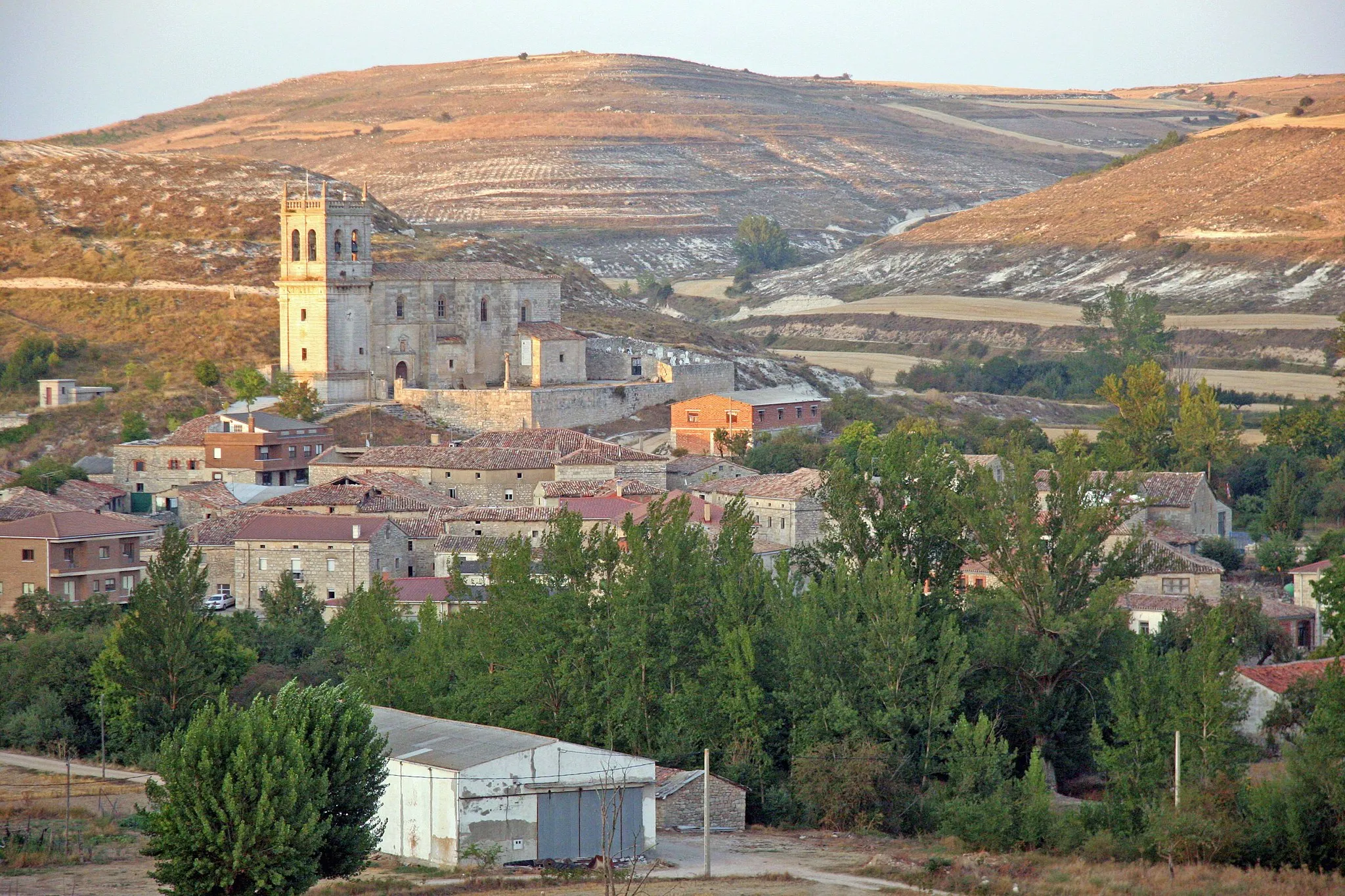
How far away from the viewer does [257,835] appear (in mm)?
22953

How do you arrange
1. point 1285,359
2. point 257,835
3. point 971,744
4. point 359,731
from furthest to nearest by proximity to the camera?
point 1285,359 < point 971,744 < point 359,731 < point 257,835

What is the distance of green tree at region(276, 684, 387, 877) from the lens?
24469mm

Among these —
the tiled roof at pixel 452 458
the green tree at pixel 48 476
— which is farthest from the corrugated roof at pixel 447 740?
the green tree at pixel 48 476

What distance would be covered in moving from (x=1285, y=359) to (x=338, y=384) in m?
50.1

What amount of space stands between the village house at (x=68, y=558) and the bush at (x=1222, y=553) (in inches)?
1039

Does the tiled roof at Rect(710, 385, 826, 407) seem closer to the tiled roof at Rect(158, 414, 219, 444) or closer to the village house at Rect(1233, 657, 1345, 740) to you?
the tiled roof at Rect(158, 414, 219, 444)

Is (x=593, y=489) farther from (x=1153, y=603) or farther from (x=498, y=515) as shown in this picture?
(x=1153, y=603)

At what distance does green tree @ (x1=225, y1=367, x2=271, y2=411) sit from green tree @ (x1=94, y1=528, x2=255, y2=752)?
88.0 feet

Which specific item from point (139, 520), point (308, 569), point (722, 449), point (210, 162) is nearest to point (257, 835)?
point (308, 569)

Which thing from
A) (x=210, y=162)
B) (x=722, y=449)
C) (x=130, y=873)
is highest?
(x=210, y=162)

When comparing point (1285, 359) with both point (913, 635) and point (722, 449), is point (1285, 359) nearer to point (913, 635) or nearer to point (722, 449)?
point (722, 449)

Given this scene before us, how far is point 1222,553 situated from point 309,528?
897 inches

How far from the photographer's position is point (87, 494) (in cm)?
5731

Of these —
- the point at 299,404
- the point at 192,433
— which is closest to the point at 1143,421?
the point at 299,404
